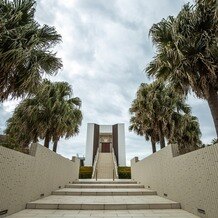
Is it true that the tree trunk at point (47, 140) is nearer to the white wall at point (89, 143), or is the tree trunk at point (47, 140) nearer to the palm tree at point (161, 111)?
the palm tree at point (161, 111)

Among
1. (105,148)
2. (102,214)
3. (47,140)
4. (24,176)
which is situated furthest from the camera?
(105,148)

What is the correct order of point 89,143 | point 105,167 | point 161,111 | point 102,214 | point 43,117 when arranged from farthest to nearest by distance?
point 89,143 → point 105,167 → point 161,111 → point 43,117 → point 102,214

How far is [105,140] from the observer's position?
3131cm

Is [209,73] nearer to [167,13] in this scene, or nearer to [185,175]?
[167,13]

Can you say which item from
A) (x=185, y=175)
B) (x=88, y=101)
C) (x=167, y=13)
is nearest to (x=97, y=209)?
(x=185, y=175)

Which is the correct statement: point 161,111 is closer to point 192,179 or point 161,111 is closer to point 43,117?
point 192,179

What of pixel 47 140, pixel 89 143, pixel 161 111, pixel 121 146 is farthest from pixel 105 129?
pixel 47 140

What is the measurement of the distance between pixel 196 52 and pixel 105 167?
1789cm

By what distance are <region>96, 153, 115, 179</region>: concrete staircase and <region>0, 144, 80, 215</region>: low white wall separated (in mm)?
10909

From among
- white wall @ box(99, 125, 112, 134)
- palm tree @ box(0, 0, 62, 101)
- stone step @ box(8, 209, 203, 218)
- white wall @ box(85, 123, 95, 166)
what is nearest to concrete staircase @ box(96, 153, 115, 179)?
white wall @ box(85, 123, 95, 166)

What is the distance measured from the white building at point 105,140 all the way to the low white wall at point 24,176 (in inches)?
793

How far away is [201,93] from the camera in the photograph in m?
5.62

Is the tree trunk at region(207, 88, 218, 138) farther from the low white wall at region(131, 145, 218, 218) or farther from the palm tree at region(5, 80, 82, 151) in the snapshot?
the palm tree at region(5, 80, 82, 151)

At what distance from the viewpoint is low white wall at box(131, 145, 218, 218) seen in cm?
410
